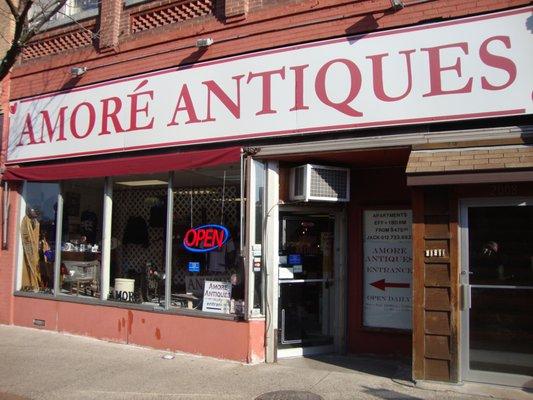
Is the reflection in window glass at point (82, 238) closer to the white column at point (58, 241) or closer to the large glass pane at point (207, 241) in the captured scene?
the white column at point (58, 241)

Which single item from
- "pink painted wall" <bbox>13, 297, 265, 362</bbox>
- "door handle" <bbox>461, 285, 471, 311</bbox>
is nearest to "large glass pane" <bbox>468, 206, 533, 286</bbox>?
"door handle" <bbox>461, 285, 471, 311</bbox>

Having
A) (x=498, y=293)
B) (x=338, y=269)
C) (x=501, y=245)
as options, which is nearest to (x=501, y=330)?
(x=498, y=293)

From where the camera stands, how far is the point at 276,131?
8.05m

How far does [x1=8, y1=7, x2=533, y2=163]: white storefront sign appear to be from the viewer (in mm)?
6750

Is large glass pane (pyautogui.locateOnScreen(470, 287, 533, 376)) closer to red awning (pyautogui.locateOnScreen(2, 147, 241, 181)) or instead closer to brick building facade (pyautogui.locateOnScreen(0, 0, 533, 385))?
brick building facade (pyautogui.locateOnScreen(0, 0, 533, 385))

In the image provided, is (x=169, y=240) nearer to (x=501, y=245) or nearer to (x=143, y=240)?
(x=143, y=240)

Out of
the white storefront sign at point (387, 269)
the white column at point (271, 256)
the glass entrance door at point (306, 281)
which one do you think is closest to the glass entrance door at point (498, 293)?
the white storefront sign at point (387, 269)

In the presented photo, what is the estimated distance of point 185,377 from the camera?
23.7ft

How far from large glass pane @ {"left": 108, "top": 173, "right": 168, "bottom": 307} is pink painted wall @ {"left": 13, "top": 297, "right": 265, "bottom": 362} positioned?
1.41 feet

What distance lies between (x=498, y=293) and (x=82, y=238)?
7319mm

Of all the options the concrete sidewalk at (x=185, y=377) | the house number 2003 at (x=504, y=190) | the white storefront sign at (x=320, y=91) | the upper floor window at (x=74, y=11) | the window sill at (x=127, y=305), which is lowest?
the concrete sidewalk at (x=185, y=377)

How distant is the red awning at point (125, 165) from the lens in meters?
8.37

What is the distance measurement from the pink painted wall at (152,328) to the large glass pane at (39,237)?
461 mm

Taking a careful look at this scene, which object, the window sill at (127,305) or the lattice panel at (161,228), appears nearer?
the window sill at (127,305)
